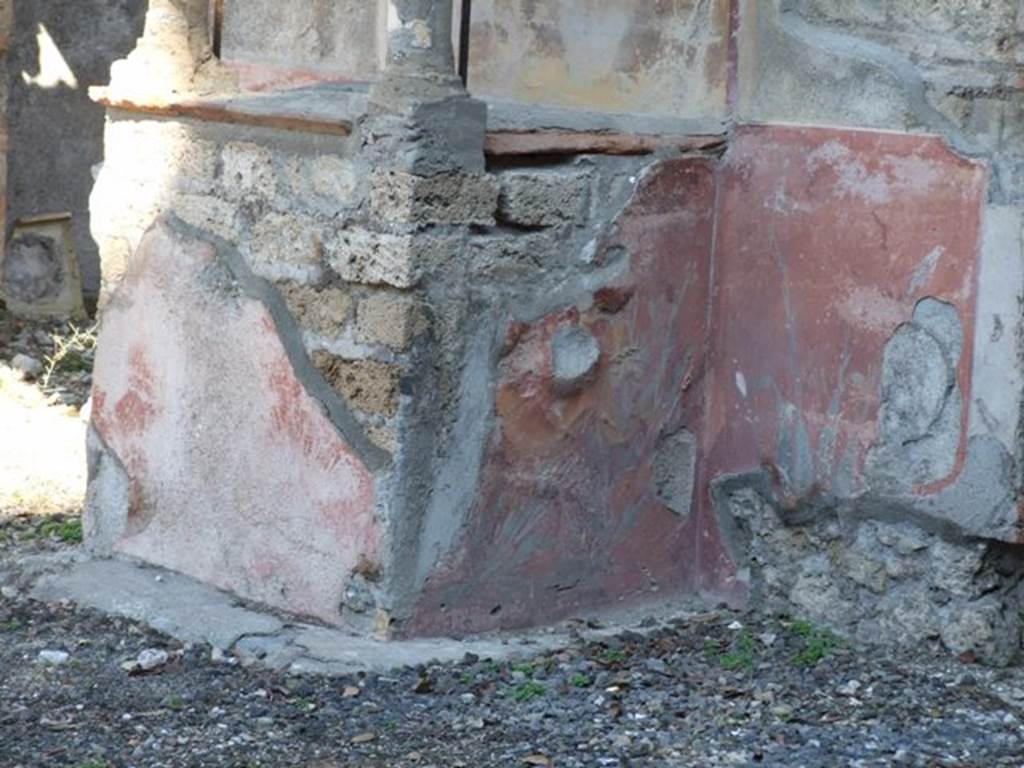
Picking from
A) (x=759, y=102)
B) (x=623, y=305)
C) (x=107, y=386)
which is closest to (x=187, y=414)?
(x=107, y=386)

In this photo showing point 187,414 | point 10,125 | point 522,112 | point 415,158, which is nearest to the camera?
point 415,158

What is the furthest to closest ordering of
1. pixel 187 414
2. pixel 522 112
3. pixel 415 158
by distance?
pixel 187 414 < pixel 522 112 < pixel 415 158

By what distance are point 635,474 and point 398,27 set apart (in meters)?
1.33

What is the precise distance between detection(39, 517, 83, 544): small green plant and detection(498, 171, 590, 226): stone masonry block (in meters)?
1.91

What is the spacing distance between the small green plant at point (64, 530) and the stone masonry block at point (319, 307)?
1.34 metres

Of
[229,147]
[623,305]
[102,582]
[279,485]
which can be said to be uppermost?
[229,147]

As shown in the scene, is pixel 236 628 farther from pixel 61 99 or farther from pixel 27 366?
pixel 61 99

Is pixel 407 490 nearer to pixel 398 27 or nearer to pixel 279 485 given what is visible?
pixel 279 485

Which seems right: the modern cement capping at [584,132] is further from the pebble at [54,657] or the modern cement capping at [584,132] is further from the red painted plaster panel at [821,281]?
the pebble at [54,657]

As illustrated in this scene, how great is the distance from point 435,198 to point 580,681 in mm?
1182

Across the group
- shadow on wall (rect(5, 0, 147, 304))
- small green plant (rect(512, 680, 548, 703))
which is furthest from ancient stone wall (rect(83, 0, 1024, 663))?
shadow on wall (rect(5, 0, 147, 304))

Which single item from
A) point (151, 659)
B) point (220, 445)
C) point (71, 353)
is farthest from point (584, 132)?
point (71, 353)

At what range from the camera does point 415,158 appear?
475 centimetres

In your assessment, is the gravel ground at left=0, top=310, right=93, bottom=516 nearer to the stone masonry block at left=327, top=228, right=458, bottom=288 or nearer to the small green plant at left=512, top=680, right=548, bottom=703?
the stone masonry block at left=327, top=228, right=458, bottom=288
